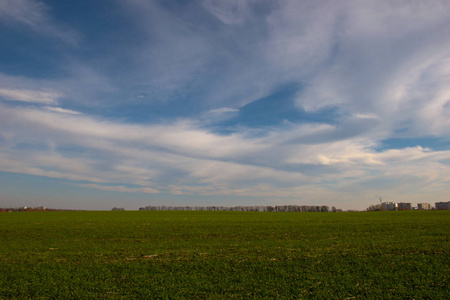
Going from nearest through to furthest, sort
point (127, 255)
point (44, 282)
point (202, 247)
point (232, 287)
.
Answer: point (232, 287), point (44, 282), point (127, 255), point (202, 247)

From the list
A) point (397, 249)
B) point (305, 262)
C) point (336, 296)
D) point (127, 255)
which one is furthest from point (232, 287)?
point (397, 249)

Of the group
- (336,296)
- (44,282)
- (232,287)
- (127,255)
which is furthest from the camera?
(127,255)

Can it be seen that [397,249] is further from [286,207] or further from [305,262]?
[286,207]

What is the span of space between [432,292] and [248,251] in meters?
7.23

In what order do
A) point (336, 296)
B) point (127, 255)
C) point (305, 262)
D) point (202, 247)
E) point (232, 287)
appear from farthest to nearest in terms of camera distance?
point (202, 247), point (127, 255), point (305, 262), point (232, 287), point (336, 296)

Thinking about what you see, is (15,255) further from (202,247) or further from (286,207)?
(286,207)

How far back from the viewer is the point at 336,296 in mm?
7551

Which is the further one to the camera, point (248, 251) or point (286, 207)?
point (286, 207)

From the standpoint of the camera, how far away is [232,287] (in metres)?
8.23

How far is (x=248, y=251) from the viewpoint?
13320 millimetres

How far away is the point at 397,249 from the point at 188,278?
9.80 metres

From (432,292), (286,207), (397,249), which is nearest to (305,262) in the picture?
(432,292)

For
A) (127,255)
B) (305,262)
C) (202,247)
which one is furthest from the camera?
(202,247)

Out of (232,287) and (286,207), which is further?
(286,207)
